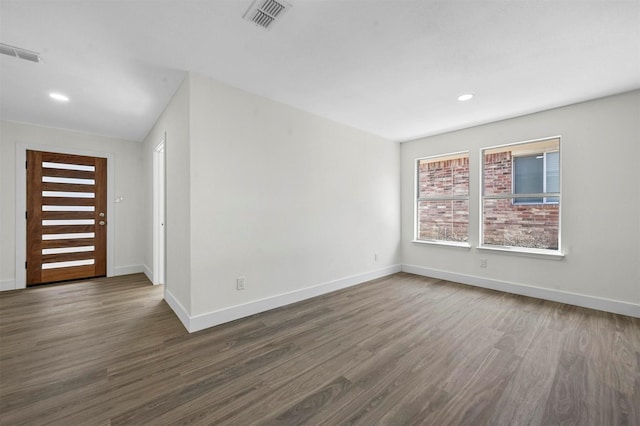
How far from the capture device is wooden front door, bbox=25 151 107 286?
13.6 feet

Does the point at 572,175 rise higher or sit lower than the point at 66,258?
higher

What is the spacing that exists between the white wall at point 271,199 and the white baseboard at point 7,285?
3.47 m

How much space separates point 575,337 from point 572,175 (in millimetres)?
2062

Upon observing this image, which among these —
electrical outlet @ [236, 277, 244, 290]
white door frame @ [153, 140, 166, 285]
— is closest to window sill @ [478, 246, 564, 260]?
electrical outlet @ [236, 277, 244, 290]

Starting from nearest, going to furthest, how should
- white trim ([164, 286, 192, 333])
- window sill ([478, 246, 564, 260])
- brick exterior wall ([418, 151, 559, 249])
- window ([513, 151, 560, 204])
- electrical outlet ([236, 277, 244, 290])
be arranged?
white trim ([164, 286, 192, 333]), electrical outlet ([236, 277, 244, 290]), window sill ([478, 246, 564, 260]), window ([513, 151, 560, 204]), brick exterior wall ([418, 151, 559, 249])

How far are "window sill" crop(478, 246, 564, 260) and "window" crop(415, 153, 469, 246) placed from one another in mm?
473

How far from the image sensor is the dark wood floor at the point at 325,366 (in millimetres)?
1557

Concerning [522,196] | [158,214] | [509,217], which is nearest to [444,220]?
[509,217]

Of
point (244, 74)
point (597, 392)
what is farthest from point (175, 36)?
point (597, 392)

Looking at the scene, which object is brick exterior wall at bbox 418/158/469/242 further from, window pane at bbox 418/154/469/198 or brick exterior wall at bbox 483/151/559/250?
brick exterior wall at bbox 483/151/559/250

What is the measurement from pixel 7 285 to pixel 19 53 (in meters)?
3.67

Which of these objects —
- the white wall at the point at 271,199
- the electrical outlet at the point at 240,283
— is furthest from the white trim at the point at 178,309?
the electrical outlet at the point at 240,283

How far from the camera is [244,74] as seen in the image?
2.61 metres

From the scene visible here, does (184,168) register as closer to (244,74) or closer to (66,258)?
(244,74)
